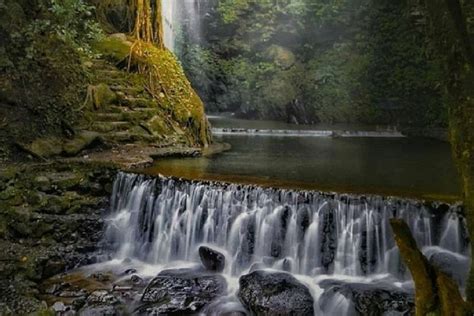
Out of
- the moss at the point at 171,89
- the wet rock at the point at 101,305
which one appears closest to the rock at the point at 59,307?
the wet rock at the point at 101,305

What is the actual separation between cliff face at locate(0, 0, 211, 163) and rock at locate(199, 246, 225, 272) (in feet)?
11.9

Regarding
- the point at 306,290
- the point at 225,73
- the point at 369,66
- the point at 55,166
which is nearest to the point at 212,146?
the point at 55,166

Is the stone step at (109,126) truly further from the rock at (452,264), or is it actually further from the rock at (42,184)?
the rock at (452,264)

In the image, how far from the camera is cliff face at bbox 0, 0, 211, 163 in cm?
823

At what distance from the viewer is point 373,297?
5293 mm

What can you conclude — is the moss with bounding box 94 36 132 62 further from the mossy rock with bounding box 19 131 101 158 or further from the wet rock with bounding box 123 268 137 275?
the wet rock with bounding box 123 268 137 275

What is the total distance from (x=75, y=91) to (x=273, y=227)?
17.7 feet

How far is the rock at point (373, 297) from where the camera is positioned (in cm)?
511

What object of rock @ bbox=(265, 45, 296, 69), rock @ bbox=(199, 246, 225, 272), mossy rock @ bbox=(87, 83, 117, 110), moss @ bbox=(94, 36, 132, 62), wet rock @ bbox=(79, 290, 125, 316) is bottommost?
wet rock @ bbox=(79, 290, 125, 316)

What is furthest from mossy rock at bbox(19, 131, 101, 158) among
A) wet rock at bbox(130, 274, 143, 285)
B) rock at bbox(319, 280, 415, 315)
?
rock at bbox(319, 280, 415, 315)

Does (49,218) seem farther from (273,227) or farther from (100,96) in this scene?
(100,96)

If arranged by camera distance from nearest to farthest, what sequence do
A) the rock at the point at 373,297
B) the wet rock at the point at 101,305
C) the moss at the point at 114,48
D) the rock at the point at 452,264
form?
the rock at the point at 373,297 → the wet rock at the point at 101,305 → the rock at the point at 452,264 → the moss at the point at 114,48

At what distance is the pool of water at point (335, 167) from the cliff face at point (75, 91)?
4.91 feet

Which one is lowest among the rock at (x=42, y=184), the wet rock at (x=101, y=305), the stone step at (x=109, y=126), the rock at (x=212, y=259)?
the wet rock at (x=101, y=305)
